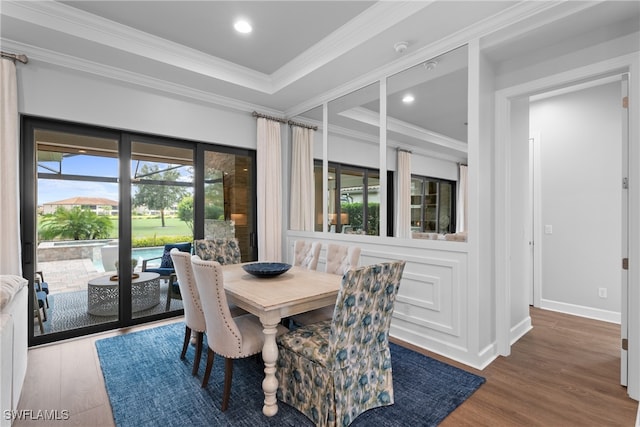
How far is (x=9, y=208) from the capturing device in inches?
105

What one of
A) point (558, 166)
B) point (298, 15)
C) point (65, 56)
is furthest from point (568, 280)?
point (65, 56)

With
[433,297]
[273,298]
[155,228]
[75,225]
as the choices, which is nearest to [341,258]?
[433,297]

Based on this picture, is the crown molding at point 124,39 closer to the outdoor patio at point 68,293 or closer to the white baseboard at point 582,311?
the outdoor patio at point 68,293

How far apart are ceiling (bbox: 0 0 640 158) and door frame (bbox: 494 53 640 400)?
26 cm

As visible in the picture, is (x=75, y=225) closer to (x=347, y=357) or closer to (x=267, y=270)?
(x=267, y=270)

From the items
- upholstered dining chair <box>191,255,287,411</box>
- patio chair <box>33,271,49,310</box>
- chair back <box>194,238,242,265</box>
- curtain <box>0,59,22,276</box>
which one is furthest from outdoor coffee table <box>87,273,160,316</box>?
upholstered dining chair <box>191,255,287,411</box>

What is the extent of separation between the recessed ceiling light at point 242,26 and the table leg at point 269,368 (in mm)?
2533

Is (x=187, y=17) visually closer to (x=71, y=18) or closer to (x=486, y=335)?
(x=71, y=18)

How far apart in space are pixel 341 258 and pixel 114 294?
8.47 feet

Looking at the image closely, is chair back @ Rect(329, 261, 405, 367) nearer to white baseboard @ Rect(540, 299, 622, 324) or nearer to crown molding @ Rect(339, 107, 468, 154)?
crown molding @ Rect(339, 107, 468, 154)

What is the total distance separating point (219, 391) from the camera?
217 centimetres

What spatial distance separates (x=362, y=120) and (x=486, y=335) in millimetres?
2643

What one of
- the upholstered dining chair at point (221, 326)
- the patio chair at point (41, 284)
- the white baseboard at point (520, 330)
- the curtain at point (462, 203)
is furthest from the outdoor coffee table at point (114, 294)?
the white baseboard at point (520, 330)

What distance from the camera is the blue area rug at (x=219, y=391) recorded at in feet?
6.18
